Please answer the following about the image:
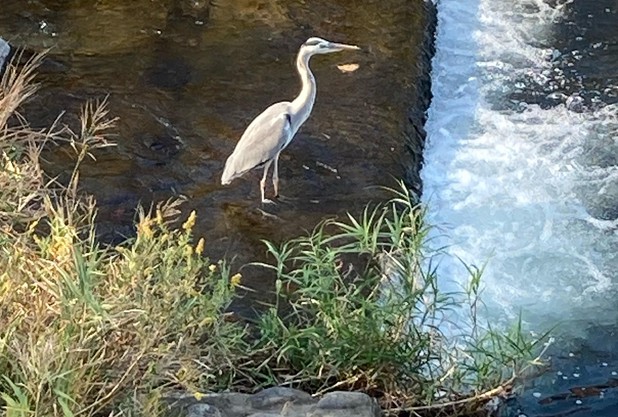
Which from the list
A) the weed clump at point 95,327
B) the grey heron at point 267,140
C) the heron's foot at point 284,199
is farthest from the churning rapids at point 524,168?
the weed clump at point 95,327

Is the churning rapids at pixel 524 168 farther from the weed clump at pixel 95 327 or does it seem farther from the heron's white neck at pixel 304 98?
the weed clump at pixel 95 327

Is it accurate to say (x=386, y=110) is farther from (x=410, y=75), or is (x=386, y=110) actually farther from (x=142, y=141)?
(x=142, y=141)

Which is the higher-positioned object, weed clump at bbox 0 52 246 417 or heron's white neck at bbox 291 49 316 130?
weed clump at bbox 0 52 246 417

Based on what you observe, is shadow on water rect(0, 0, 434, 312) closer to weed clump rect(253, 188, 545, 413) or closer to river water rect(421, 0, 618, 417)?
river water rect(421, 0, 618, 417)

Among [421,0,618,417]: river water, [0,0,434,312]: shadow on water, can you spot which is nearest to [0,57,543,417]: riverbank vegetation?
[421,0,618,417]: river water

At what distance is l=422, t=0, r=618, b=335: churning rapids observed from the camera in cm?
484

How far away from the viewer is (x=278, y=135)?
489 cm

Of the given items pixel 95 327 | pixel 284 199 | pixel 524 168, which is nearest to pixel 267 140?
pixel 284 199

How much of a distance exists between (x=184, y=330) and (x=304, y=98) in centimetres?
225

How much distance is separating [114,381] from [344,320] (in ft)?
3.16

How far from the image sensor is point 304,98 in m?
5.11

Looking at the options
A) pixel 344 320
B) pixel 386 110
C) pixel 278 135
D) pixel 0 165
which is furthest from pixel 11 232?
pixel 386 110

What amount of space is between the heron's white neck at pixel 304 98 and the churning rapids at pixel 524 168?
860 mm

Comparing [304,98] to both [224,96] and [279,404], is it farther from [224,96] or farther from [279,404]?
[279,404]
